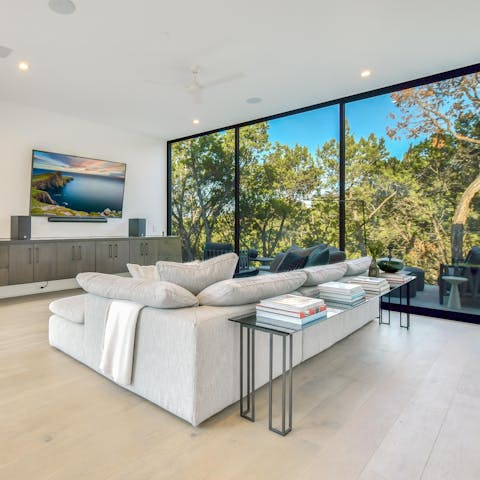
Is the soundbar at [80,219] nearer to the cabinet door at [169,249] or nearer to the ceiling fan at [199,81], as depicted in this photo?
the cabinet door at [169,249]

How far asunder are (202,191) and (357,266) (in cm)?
403

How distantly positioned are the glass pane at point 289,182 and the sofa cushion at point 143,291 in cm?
339

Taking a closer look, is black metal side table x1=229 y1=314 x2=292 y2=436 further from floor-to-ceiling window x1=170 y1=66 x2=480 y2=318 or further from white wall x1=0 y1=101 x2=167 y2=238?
white wall x1=0 y1=101 x2=167 y2=238

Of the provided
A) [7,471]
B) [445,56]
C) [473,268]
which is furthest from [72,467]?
[445,56]

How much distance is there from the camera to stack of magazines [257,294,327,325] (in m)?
1.73

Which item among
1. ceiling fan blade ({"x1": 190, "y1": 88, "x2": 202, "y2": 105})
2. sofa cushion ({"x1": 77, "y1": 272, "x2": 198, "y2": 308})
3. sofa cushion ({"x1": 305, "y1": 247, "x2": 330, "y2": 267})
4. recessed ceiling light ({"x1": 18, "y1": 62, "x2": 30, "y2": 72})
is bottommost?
sofa cushion ({"x1": 77, "y1": 272, "x2": 198, "y2": 308})

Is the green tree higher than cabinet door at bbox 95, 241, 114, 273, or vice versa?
the green tree

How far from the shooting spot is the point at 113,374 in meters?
2.10

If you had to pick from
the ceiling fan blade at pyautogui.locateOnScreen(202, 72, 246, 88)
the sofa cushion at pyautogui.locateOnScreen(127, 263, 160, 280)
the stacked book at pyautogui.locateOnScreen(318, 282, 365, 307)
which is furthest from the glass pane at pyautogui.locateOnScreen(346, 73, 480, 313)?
the sofa cushion at pyautogui.locateOnScreen(127, 263, 160, 280)

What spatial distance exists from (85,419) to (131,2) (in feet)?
9.87

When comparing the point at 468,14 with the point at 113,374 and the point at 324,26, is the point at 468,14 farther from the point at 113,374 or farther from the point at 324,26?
the point at 113,374

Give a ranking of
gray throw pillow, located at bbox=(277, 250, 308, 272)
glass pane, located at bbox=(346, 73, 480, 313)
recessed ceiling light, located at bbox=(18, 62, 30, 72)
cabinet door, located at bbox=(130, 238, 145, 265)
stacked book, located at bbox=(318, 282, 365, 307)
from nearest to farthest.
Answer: stacked book, located at bbox=(318, 282, 365, 307) → gray throw pillow, located at bbox=(277, 250, 308, 272) → recessed ceiling light, located at bbox=(18, 62, 30, 72) → glass pane, located at bbox=(346, 73, 480, 313) → cabinet door, located at bbox=(130, 238, 145, 265)

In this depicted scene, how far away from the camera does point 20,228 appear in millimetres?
4848

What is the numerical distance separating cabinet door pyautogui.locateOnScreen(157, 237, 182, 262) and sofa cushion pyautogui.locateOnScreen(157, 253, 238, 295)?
15.0 feet
